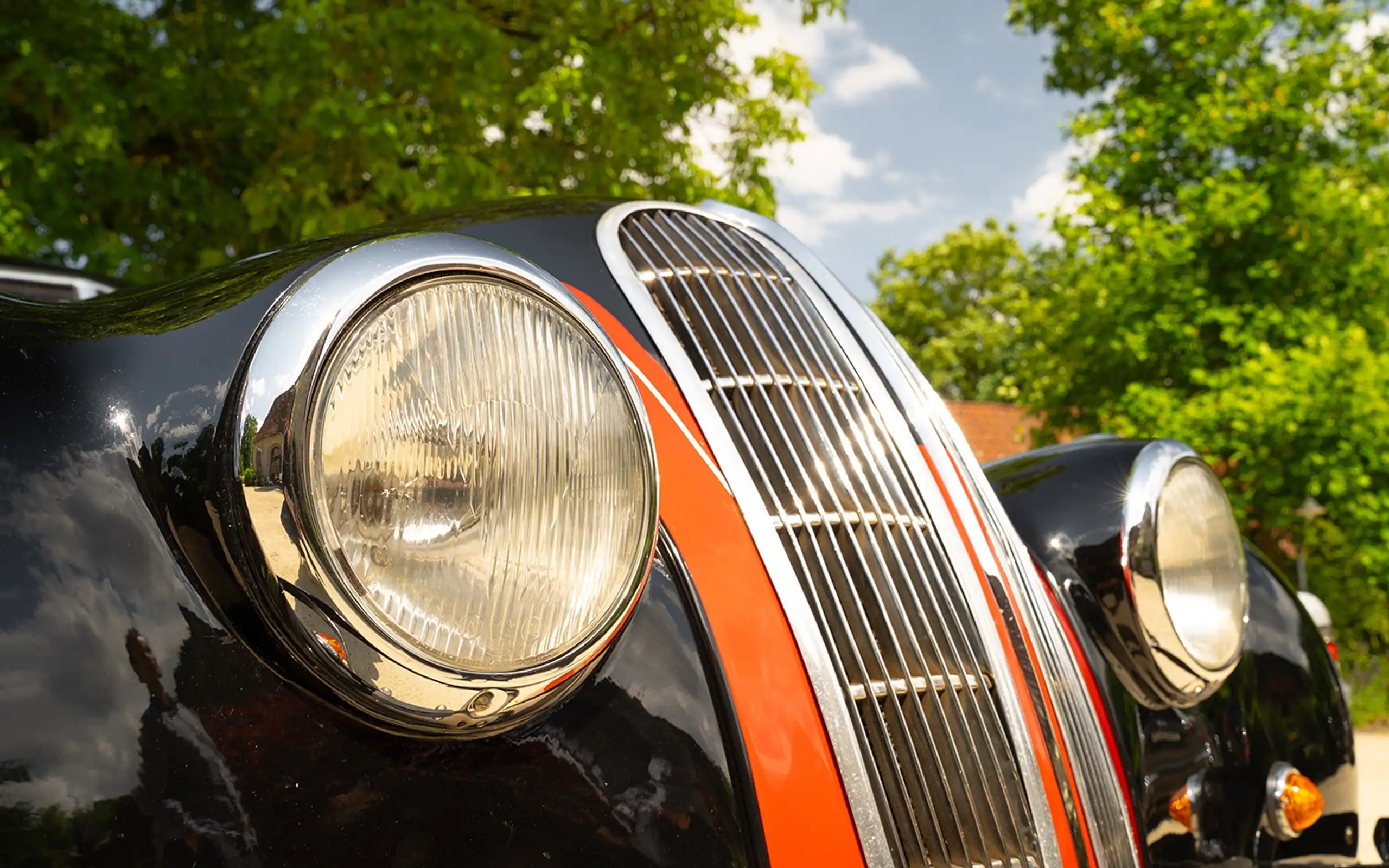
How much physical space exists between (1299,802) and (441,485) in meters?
1.93

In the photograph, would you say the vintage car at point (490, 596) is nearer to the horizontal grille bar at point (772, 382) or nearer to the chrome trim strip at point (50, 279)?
the horizontal grille bar at point (772, 382)

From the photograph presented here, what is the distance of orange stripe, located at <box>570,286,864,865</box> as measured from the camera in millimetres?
1265

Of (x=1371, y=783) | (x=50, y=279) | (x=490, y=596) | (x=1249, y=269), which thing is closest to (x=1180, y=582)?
(x=490, y=596)

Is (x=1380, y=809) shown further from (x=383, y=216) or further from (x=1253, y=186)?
(x=383, y=216)

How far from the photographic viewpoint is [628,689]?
1.21m

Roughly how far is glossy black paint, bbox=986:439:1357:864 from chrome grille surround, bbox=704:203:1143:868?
0.30 feet

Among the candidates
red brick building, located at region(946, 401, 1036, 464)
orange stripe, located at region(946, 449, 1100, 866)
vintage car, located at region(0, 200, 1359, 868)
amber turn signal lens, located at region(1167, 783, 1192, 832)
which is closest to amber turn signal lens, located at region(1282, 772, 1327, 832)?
amber turn signal lens, located at region(1167, 783, 1192, 832)

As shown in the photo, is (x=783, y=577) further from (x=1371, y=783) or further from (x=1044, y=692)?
(x=1371, y=783)

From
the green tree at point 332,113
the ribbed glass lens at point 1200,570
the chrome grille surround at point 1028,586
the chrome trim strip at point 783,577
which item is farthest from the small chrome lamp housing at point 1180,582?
the green tree at point 332,113

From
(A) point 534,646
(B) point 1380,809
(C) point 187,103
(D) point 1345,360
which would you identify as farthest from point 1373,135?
(A) point 534,646

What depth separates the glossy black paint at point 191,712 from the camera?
917 mm

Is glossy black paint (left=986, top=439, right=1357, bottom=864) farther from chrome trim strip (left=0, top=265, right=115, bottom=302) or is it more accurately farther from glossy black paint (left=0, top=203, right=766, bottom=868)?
chrome trim strip (left=0, top=265, right=115, bottom=302)

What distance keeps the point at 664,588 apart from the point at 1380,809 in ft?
23.5

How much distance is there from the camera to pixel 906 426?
5.91 feet
